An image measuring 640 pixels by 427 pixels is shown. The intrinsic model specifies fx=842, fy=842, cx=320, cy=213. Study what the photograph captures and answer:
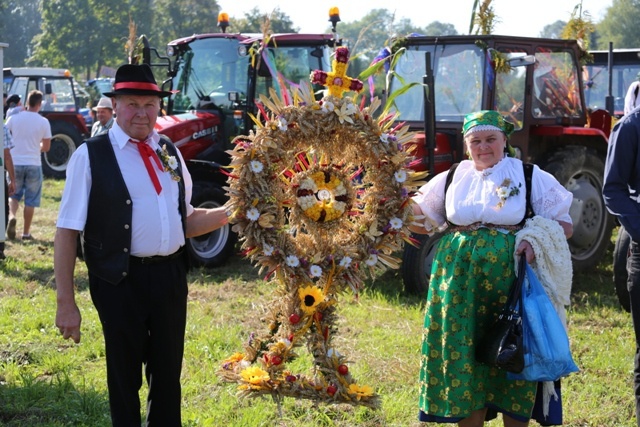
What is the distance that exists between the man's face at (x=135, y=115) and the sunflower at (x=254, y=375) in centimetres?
118

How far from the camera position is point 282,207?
3.87 metres

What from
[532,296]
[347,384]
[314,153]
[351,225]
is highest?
[314,153]

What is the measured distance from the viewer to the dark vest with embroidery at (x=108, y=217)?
134 inches

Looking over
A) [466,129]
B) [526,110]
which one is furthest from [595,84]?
[466,129]

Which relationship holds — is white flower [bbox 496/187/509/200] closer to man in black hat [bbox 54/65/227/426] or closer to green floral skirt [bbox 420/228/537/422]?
green floral skirt [bbox 420/228/537/422]

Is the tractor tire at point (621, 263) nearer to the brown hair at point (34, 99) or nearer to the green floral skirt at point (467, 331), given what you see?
the green floral skirt at point (467, 331)

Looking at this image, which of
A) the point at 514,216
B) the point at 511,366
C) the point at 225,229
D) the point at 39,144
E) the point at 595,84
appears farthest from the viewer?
the point at 595,84

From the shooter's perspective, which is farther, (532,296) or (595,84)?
(595,84)

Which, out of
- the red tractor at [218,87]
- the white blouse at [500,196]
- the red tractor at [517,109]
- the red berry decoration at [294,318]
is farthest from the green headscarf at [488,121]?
the red tractor at [218,87]

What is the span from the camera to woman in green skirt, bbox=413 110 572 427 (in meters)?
3.72

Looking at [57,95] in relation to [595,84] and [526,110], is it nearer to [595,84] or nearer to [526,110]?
[595,84]

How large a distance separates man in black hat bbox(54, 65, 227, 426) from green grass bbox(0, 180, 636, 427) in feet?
3.31

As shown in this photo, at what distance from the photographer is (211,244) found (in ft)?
28.7

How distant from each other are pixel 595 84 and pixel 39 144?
24.3 ft
